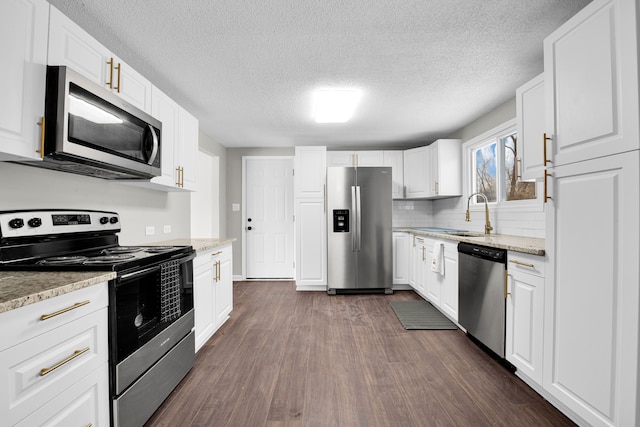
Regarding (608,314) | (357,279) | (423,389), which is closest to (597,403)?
(608,314)

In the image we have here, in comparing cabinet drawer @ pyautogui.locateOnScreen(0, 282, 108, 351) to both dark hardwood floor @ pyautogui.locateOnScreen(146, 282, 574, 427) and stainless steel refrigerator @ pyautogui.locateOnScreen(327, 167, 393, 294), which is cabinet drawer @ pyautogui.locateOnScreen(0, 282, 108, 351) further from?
stainless steel refrigerator @ pyautogui.locateOnScreen(327, 167, 393, 294)

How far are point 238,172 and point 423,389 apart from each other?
13.8 feet

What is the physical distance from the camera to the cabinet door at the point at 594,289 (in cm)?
116

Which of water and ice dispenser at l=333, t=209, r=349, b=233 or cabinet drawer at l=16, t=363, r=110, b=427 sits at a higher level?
water and ice dispenser at l=333, t=209, r=349, b=233

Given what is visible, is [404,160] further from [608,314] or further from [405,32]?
[608,314]

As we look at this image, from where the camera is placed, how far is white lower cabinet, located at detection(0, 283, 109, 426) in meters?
0.82

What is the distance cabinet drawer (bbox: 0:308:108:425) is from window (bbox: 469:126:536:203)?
3.40 m

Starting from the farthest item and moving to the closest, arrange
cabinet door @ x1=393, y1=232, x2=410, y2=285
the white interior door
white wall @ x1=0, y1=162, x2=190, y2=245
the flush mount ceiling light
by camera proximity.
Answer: the white interior door < cabinet door @ x1=393, y1=232, x2=410, y2=285 < the flush mount ceiling light < white wall @ x1=0, y1=162, x2=190, y2=245

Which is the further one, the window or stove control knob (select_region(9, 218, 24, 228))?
the window

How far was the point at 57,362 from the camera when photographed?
0.97 metres

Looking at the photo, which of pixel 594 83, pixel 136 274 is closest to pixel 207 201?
pixel 136 274

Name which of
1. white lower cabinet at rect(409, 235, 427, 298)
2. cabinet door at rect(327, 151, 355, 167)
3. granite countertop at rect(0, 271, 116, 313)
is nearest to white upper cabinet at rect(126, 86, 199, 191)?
granite countertop at rect(0, 271, 116, 313)

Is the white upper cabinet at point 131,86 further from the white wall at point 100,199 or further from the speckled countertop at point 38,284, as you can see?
the speckled countertop at point 38,284

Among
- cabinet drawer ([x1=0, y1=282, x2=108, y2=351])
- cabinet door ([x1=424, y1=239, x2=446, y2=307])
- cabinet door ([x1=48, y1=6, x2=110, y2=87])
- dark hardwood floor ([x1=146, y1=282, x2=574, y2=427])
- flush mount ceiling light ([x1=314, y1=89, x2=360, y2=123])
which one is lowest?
dark hardwood floor ([x1=146, y1=282, x2=574, y2=427])
